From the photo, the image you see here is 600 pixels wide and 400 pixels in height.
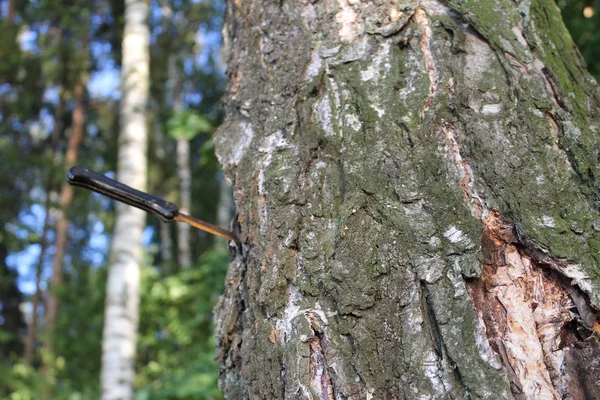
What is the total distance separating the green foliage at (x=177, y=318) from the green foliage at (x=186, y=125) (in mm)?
1174

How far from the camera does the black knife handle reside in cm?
133

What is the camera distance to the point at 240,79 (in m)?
1.40

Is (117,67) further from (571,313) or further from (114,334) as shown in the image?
(571,313)

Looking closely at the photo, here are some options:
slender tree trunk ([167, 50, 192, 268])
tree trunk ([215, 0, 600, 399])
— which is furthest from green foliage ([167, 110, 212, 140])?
slender tree trunk ([167, 50, 192, 268])

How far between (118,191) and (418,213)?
27.4 inches

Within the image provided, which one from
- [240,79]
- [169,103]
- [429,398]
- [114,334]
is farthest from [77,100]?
[429,398]

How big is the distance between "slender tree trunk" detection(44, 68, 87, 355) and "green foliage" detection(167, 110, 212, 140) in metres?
5.22

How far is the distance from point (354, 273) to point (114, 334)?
3.97 meters

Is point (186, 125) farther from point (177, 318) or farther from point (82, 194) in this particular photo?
point (82, 194)

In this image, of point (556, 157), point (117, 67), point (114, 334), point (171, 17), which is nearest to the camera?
point (556, 157)

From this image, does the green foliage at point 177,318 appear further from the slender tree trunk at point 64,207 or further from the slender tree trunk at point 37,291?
the slender tree trunk at point 37,291

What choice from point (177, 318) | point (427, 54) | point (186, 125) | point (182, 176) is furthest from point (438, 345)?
point (182, 176)

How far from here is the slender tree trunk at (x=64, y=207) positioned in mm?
9663

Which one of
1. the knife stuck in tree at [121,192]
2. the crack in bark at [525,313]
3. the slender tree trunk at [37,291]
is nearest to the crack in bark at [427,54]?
the crack in bark at [525,313]
